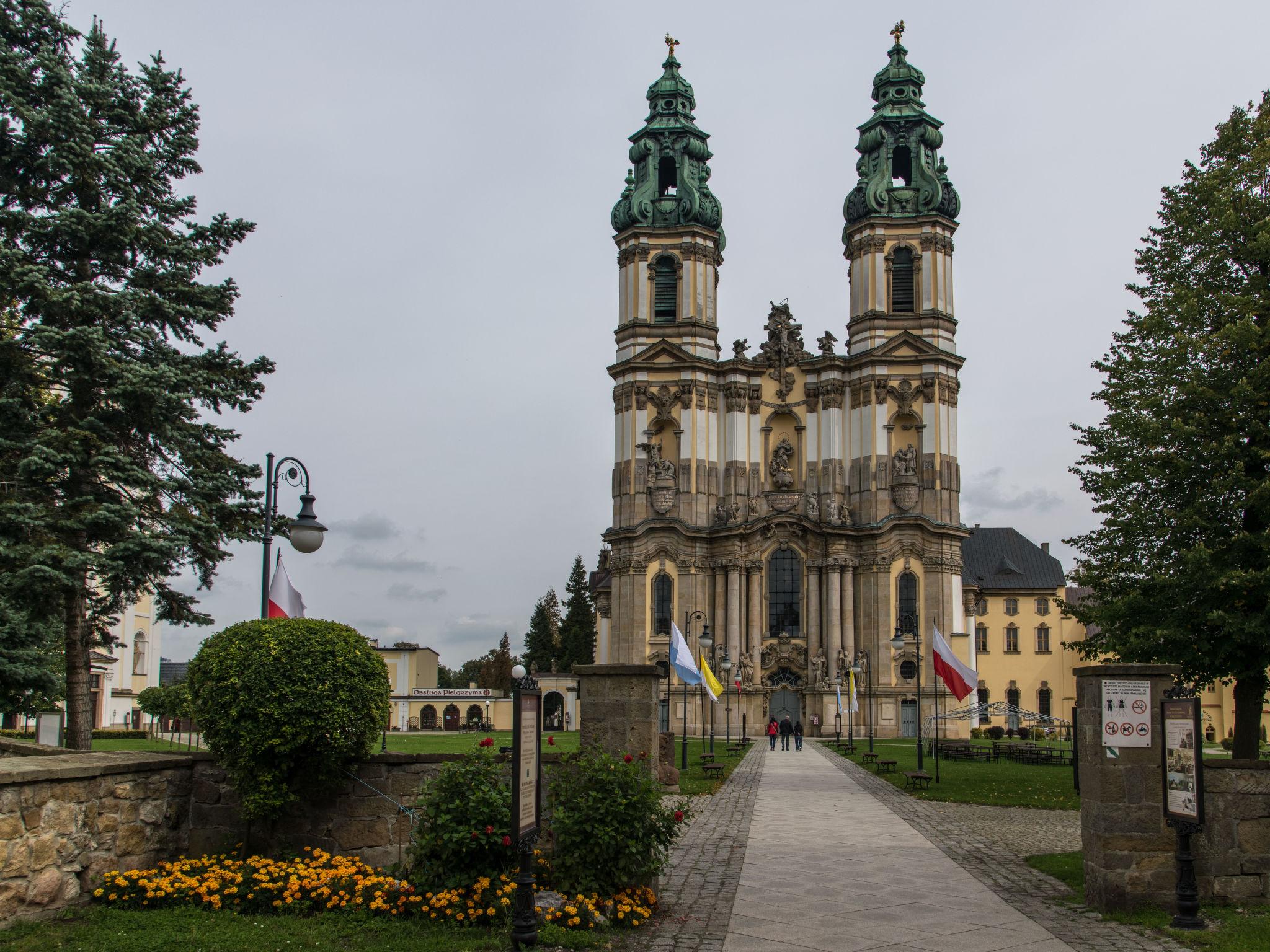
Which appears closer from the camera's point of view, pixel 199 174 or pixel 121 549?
pixel 121 549

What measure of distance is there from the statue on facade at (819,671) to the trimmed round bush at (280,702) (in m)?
58.3

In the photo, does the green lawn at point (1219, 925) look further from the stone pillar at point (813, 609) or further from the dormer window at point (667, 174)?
the dormer window at point (667, 174)

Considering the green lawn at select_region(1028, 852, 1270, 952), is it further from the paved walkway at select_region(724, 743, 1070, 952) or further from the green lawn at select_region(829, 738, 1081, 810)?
the green lawn at select_region(829, 738, 1081, 810)

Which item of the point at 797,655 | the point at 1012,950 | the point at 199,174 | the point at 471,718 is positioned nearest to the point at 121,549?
the point at 199,174

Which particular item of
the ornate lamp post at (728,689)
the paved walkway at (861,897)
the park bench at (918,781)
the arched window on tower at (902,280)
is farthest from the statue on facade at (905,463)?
the paved walkway at (861,897)

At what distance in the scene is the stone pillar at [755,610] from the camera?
69.2m

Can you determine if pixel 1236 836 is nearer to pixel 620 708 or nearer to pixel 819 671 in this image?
pixel 620 708

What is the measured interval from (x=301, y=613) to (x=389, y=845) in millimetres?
6528

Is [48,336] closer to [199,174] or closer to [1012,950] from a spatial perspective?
[199,174]

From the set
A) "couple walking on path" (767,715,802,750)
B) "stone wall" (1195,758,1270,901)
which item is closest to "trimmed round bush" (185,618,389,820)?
"stone wall" (1195,758,1270,901)

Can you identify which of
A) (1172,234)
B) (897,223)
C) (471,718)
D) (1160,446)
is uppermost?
(897,223)

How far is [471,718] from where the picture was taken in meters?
89.1

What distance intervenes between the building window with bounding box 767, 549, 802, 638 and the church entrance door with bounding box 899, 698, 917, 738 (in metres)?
7.40

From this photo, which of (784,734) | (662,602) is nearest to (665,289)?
(662,602)
